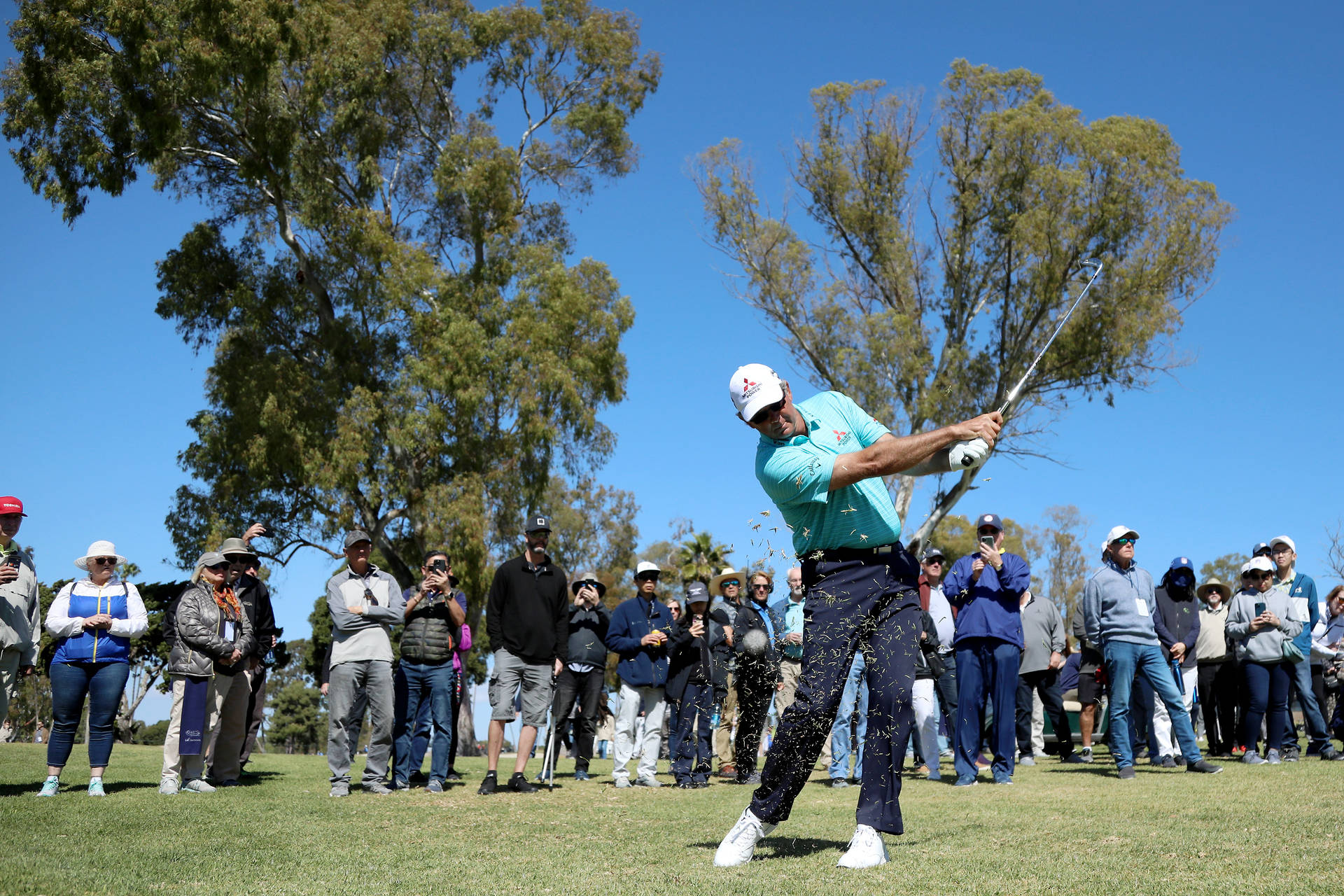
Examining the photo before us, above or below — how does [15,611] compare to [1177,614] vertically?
below

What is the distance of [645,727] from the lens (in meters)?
10.7

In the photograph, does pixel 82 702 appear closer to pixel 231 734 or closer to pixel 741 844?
pixel 231 734

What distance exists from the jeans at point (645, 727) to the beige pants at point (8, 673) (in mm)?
5093

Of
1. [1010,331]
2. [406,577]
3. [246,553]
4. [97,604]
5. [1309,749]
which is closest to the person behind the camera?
A: [97,604]

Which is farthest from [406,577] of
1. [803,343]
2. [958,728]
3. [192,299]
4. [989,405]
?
[958,728]

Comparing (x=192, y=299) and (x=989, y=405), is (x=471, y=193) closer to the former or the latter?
(x=192, y=299)

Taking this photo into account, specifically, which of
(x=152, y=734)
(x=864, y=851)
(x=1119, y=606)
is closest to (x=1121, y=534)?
(x=1119, y=606)

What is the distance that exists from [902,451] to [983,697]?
18.4 ft

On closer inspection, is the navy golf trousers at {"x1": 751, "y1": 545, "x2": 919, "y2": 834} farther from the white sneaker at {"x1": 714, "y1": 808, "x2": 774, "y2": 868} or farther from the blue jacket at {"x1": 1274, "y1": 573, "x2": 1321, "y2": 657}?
the blue jacket at {"x1": 1274, "y1": 573, "x2": 1321, "y2": 657}

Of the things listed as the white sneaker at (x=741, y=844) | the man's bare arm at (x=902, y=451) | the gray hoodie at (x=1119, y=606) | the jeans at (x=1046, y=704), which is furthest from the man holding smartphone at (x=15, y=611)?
the jeans at (x=1046, y=704)

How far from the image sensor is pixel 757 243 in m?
30.5

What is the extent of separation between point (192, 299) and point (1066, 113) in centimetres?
2238

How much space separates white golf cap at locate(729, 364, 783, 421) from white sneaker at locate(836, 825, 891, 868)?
5.92 ft

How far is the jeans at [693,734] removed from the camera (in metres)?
10.6
